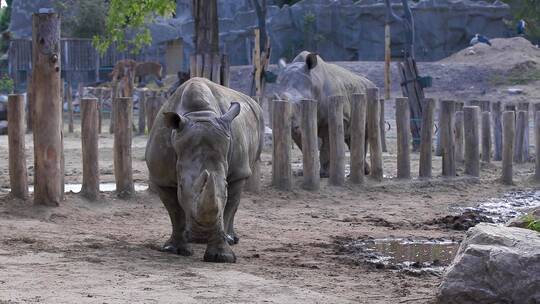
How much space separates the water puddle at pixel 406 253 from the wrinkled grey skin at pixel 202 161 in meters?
1.17

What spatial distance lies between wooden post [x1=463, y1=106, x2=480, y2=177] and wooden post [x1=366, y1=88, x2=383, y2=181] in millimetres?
1262

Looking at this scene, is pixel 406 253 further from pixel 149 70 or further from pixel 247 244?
pixel 149 70

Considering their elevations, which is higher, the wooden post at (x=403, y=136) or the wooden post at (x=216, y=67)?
the wooden post at (x=216, y=67)

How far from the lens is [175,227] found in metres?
8.94

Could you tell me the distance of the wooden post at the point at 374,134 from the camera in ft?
47.3

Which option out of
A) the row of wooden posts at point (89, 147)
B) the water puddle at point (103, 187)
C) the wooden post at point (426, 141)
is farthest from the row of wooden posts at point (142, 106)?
the row of wooden posts at point (89, 147)

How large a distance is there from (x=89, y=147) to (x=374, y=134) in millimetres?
4374

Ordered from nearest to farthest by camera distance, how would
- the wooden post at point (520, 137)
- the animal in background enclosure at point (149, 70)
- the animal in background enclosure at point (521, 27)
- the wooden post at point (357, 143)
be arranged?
the wooden post at point (357, 143) < the wooden post at point (520, 137) < the animal in background enclosure at point (149, 70) < the animal in background enclosure at point (521, 27)

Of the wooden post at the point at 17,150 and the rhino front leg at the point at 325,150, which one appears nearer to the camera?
the wooden post at the point at 17,150

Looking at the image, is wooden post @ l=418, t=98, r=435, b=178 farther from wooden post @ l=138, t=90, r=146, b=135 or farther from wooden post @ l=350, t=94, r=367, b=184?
wooden post @ l=138, t=90, r=146, b=135

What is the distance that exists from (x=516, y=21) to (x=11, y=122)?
103 ft

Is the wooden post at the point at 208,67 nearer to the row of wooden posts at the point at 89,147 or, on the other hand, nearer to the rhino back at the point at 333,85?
the rhino back at the point at 333,85

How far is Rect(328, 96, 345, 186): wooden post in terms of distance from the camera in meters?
13.9

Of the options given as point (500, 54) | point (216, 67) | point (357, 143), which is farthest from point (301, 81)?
point (500, 54)
